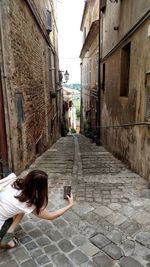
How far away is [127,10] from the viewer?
5.72 metres

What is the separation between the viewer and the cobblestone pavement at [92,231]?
2.27 metres

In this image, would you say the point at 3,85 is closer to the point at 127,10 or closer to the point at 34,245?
the point at 34,245

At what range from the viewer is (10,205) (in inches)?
88.6

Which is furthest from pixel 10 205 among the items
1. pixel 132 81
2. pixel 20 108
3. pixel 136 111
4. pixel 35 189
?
pixel 132 81

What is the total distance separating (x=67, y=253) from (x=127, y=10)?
5976mm

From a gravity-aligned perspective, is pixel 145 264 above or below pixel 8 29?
below

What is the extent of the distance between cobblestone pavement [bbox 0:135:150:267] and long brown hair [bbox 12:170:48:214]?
22.5 inches

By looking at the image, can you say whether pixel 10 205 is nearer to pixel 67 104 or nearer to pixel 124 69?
pixel 124 69

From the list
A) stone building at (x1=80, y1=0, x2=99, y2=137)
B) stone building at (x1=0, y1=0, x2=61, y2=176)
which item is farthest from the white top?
stone building at (x1=80, y1=0, x2=99, y2=137)

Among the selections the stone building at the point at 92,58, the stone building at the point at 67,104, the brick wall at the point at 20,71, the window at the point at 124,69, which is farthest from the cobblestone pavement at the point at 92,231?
the stone building at the point at 67,104

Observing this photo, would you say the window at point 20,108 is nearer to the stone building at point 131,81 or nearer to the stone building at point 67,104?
the stone building at point 131,81

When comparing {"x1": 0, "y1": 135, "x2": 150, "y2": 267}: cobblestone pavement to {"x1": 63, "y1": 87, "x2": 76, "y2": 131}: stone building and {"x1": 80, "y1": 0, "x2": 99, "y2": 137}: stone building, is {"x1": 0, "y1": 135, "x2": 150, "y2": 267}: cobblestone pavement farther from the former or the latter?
{"x1": 63, "y1": 87, "x2": 76, "y2": 131}: stone building

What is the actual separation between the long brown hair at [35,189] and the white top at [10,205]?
0.19ft

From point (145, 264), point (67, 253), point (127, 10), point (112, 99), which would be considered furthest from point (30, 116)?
point (145, 264)
